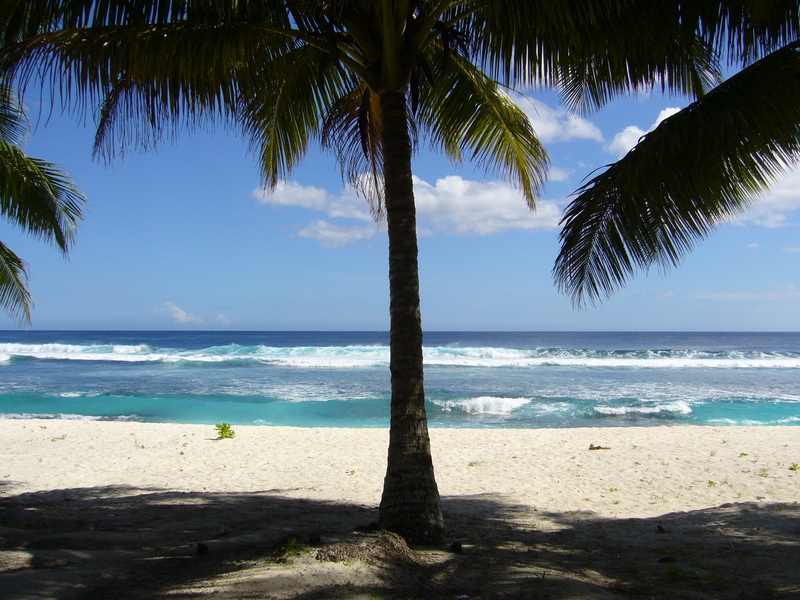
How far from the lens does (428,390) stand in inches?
723

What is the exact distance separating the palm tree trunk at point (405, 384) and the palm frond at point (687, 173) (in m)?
1.34

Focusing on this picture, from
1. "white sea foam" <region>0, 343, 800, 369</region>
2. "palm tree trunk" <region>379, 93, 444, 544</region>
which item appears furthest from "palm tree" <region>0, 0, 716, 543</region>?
"white sea foam" <region>0, 343, 800, 369</region>

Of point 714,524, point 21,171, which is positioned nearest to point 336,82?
point 21,171

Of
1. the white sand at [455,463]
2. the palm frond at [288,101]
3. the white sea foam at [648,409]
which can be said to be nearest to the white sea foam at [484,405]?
the white sea foam at [648,409]

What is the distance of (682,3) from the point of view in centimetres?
376

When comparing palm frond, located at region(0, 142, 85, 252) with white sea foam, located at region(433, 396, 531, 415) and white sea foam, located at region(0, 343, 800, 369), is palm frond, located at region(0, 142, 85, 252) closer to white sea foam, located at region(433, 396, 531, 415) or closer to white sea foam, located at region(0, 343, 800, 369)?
white sea foam, located at region(433, 396, 531, 415)

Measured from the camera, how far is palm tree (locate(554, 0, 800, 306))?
3.61 meters


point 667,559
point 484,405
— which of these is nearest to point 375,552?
point 667,559

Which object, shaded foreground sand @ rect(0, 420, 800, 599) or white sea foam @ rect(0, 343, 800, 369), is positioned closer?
shaded foreground sand @ rect(0, 420, 800, 599)

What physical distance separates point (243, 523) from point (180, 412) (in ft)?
35.6

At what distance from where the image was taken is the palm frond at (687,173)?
11.8ft

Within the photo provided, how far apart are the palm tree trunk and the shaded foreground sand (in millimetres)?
252

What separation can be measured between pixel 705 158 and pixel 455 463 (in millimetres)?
5795

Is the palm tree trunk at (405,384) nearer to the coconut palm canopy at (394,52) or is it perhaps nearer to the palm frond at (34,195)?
the coconut palm canopy at (394,52)
